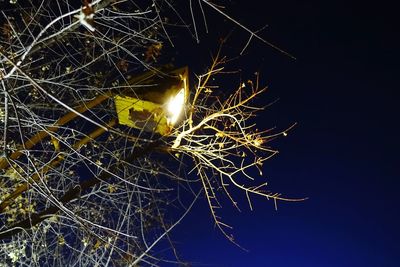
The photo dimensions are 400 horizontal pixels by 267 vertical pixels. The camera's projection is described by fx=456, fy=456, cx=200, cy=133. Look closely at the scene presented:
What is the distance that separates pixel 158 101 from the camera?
16.1 feet

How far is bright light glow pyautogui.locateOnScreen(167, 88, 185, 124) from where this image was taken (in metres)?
4.87

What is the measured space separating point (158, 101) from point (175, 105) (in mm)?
187

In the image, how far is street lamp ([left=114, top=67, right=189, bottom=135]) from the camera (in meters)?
4.88

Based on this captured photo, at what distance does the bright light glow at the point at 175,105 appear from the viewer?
16.0 feet

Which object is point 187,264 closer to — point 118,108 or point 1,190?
point 118,108

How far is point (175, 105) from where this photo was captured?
16.2 ft

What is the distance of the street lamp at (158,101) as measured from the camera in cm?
488

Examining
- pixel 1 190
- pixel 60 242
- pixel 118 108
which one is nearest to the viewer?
pixel 118 108

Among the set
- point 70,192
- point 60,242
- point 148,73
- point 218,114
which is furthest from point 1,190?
point 218,114

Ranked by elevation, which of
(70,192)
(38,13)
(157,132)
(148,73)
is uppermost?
(38,13)

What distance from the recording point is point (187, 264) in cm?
599

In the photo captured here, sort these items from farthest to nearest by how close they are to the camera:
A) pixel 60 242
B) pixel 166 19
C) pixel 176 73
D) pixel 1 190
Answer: pixel 1 190 < pixel 60 242 < pixel 166 19 < pixel 176 73

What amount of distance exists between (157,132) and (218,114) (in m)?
0.73

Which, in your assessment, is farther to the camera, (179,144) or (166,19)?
(166,19)
